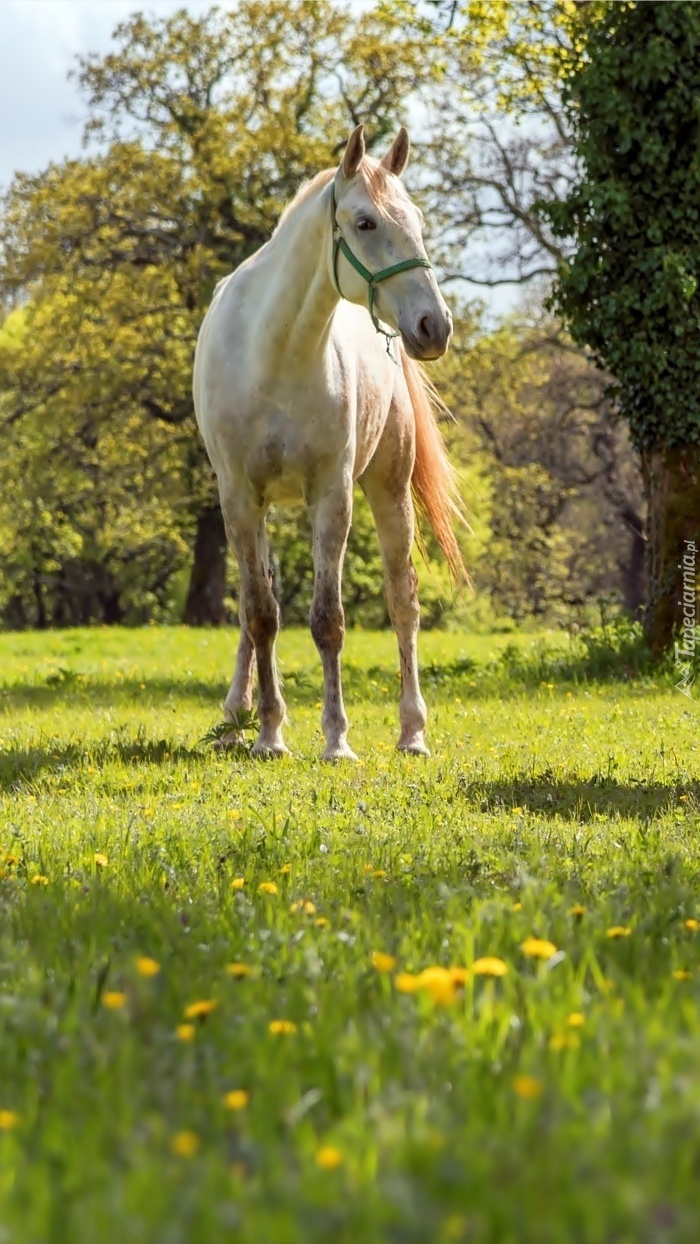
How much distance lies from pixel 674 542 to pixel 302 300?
6.41 meters

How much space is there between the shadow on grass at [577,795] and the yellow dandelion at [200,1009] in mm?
3142

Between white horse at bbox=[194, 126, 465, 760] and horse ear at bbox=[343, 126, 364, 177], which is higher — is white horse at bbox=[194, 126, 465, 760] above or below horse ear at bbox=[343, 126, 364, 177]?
below

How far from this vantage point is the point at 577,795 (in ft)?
20.6

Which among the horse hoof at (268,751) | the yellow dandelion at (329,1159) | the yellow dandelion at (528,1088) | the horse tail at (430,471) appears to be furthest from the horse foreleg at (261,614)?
the yellow dandelion at (329,1159)

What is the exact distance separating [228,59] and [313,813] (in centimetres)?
2367

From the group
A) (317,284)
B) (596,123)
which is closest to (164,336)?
(596,123)

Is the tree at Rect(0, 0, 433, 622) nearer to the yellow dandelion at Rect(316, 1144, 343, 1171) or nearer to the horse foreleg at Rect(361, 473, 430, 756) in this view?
the horse foreleg at Rect(361, 473, 430, 756)

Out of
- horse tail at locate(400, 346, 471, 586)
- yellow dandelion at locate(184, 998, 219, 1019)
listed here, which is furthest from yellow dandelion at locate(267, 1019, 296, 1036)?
horse tail at locate(400, 346, 471, 586)

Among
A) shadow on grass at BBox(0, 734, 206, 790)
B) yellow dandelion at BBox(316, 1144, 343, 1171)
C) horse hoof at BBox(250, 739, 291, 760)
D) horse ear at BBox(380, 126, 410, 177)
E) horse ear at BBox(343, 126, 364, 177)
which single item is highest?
horse ear at BBox(380, 126, 410, 177)

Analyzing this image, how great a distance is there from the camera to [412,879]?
4.15m

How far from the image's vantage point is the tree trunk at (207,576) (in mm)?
29203

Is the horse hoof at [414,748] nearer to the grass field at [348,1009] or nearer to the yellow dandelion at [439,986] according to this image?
the grass field at [348,1009]

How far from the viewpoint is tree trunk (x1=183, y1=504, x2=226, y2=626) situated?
29.2m

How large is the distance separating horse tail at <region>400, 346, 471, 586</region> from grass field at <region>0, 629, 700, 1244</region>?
2920mm
